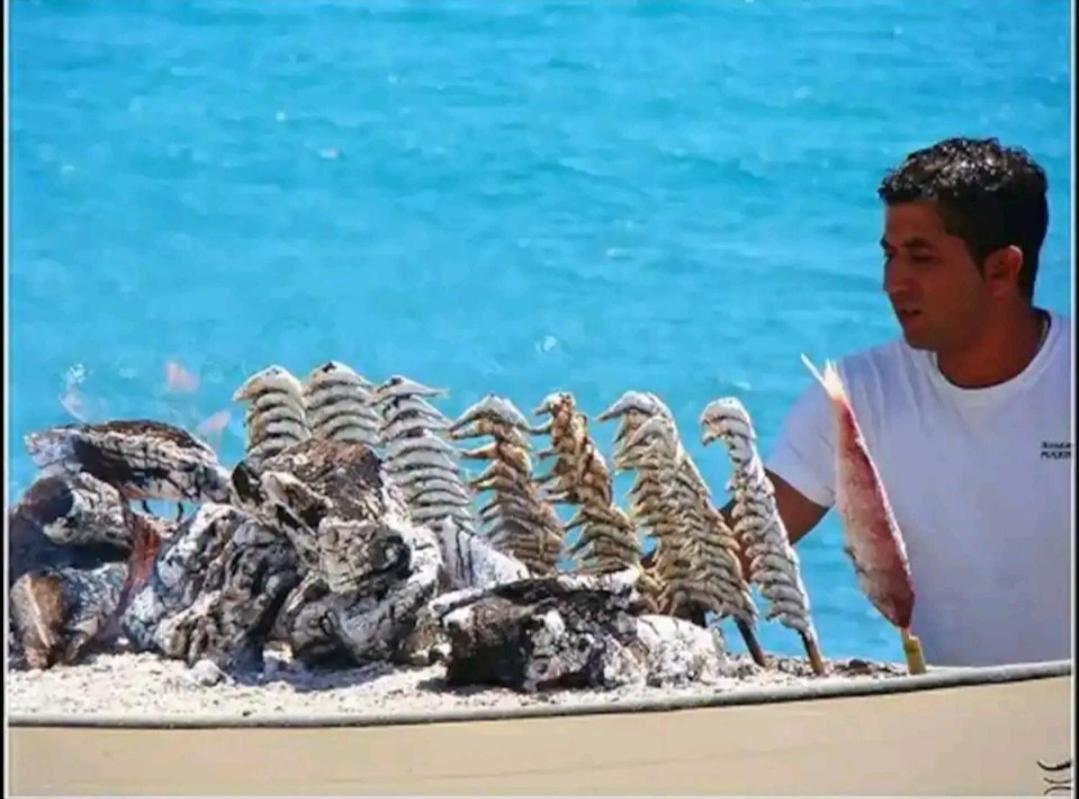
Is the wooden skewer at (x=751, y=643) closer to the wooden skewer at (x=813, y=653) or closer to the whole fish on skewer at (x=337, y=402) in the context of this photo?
the wooden skewer at (x=813, y=653)

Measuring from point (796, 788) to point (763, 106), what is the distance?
1.04m

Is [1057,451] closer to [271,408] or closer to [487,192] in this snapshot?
[487,192]

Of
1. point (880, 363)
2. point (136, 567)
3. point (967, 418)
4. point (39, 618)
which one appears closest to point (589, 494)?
point (880, 363)

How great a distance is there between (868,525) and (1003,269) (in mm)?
440

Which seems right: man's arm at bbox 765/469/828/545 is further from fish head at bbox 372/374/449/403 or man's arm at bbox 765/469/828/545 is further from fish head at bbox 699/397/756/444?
fish head at bbox 372/374/449/403

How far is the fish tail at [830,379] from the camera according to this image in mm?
3000

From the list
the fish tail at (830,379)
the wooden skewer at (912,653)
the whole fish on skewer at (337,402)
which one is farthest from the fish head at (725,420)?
the whole fish on skewer at (337,402)

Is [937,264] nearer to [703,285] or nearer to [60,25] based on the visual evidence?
[703,285]

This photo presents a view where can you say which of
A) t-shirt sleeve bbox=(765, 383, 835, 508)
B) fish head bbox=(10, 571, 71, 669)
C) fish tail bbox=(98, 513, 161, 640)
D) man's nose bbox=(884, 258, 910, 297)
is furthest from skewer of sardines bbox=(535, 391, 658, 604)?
fish head bbox=(10, 571, 71, 669)

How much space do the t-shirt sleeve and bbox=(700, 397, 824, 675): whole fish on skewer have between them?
4 cm

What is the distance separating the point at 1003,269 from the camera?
2.99m

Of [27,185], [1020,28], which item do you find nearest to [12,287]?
[27,185]

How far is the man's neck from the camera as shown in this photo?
3.00 metres

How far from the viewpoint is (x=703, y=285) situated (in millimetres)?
2996
